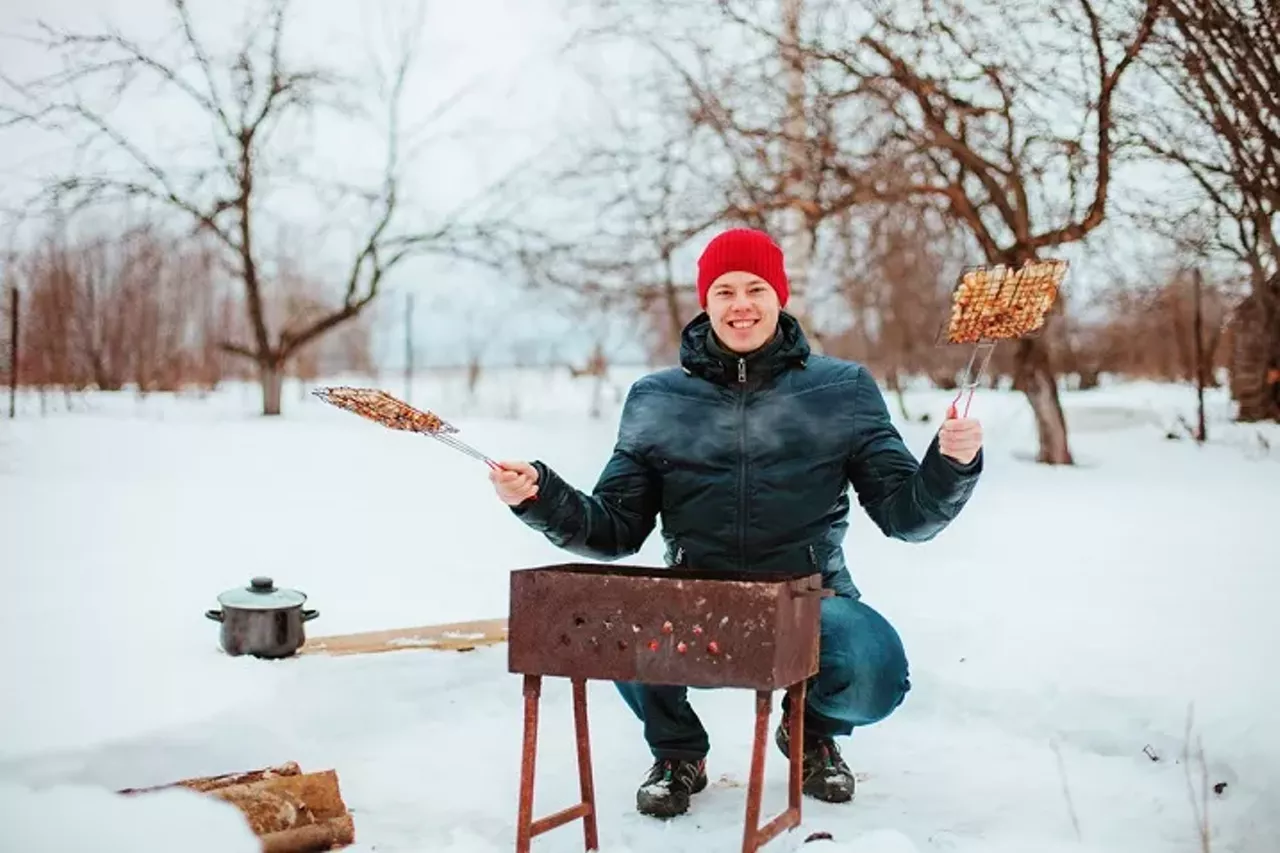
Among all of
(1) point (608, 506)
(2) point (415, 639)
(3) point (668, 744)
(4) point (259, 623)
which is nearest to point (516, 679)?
(2) point (415, 639)

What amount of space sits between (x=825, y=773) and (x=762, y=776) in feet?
2.46

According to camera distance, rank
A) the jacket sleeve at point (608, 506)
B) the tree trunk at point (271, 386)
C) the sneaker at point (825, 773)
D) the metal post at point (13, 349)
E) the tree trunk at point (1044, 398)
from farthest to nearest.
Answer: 1. the tree trunk at point (271, 386)
2. the tree trunk at point (1044, 398)
3. the metal post at point (13, 349)
4. the sneaker at point (825, 773)
5. the jacket sleeve at point (608, 506)

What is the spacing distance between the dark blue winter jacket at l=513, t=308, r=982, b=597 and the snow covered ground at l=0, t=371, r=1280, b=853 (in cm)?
66

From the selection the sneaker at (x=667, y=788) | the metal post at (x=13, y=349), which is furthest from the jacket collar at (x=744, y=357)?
the metal post at (x=13, y=349)

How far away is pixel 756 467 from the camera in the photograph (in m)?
2.69

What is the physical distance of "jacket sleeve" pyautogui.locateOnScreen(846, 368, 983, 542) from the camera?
7.95ft

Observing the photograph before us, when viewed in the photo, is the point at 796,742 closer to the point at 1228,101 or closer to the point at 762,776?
the point at 762,776

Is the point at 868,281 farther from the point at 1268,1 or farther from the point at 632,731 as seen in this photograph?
the point at 632,731

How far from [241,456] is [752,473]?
6.66m

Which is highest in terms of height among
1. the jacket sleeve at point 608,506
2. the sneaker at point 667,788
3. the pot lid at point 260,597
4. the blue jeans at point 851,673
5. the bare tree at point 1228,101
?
the bare tree at point 1228,101

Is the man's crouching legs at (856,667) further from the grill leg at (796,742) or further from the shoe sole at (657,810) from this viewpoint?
the shoe sole at (657,810)

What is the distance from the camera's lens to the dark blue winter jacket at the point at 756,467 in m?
2.70

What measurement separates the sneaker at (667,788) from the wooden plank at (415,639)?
1489 millimetres

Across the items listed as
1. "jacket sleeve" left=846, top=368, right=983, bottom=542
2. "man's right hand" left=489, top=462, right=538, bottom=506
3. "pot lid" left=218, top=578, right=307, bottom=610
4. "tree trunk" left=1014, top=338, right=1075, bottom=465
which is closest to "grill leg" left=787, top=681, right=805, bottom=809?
"jacket sleeve" left=846, top=368, right=983, bottom=542
